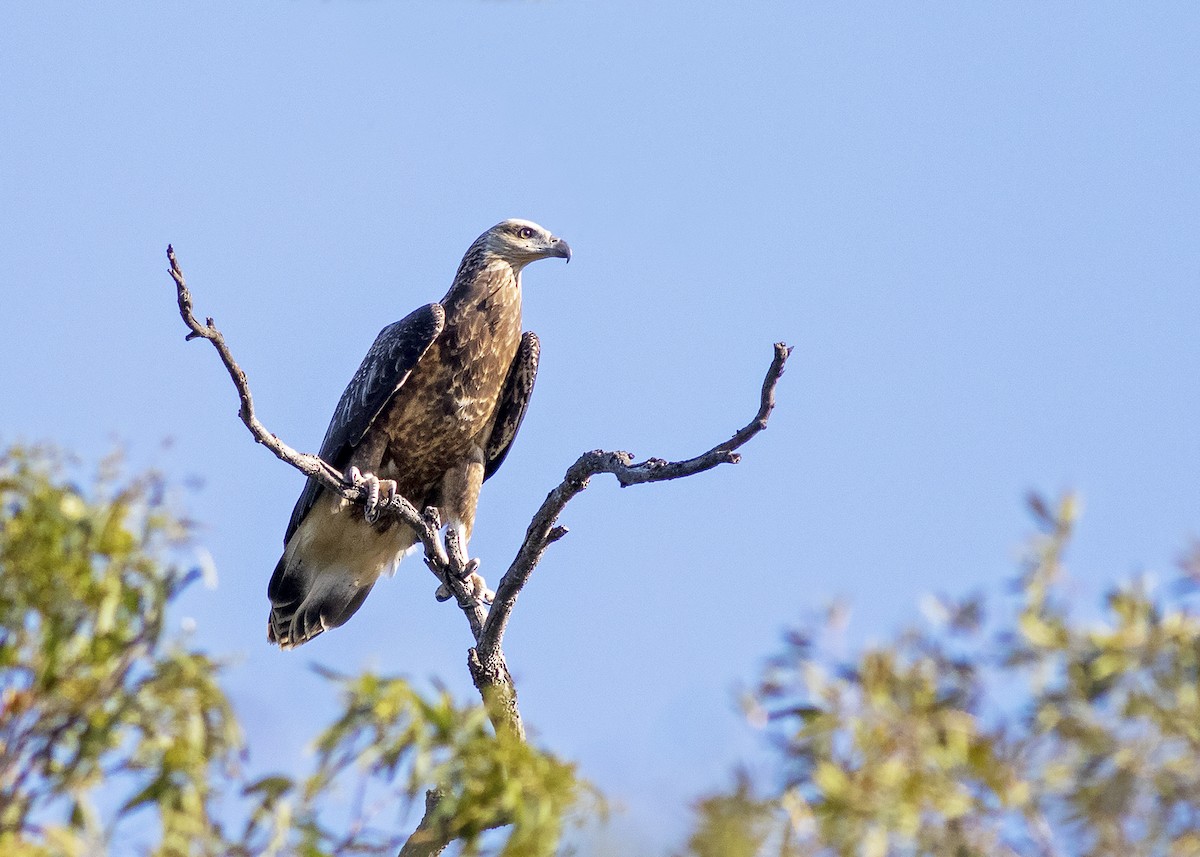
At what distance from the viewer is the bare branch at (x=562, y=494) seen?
549 centimetres

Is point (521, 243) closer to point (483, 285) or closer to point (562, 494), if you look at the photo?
point (483, 285)

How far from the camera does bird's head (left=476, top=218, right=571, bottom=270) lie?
8805mm

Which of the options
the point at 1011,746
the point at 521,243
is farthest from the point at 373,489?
the point at 1011,746

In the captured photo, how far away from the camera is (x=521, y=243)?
884cm

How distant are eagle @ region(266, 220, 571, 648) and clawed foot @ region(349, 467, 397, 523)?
0.06 metres

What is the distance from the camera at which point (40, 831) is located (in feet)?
8.75

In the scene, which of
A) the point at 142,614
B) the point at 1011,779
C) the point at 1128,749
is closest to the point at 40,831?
the point at 142,614

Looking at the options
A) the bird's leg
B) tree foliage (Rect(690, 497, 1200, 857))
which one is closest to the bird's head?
the bird's leg

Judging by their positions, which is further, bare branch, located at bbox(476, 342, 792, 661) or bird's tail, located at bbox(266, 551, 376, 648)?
bird's tail, located at bbox(266, 551, 376, 648)

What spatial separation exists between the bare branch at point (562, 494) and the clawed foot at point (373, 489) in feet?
5.03

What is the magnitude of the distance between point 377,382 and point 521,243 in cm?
152

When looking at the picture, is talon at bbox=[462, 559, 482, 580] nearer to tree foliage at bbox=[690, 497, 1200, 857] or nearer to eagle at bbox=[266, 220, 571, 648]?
eagle at bbox=[266, 220, 571, 648]

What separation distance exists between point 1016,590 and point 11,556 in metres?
2.11

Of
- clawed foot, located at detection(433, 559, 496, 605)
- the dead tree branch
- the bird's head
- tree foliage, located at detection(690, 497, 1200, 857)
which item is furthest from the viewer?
→ the bird's head
